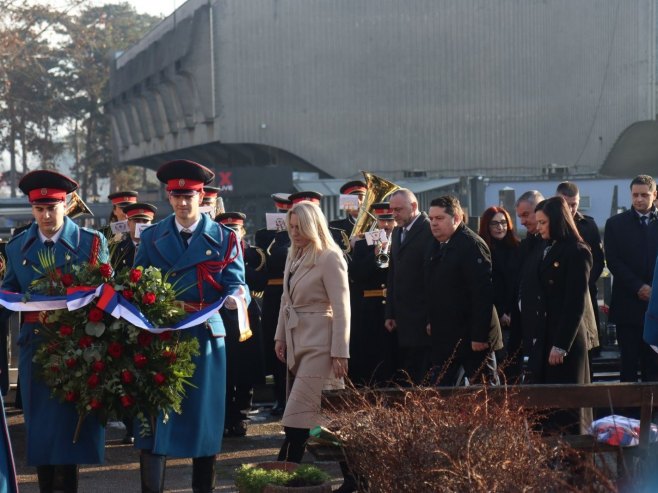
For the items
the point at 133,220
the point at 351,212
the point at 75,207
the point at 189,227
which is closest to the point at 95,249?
the point at 189,227

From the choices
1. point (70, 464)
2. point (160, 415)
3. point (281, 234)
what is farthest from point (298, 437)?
point (281, 234)

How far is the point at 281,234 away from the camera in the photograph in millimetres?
11844

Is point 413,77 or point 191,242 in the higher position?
point 413,77

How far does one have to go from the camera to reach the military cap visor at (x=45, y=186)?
7736 millimetres

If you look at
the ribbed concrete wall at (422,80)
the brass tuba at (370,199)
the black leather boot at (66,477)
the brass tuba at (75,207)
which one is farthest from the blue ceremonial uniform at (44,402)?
the ribbed concrete wall at (422,80)

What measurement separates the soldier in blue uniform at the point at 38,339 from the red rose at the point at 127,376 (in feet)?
1.78

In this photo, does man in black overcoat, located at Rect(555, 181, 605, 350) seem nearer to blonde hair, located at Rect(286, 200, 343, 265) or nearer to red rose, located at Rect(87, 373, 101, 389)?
blonde hair, located at Rect(286, 200, 343, 265)

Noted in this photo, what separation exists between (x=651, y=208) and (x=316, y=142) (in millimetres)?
35896

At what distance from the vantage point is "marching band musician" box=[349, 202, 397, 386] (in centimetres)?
1144

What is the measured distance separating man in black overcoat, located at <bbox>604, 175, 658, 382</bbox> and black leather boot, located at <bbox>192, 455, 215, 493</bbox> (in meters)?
4.36

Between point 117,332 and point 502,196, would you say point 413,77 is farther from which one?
point 117,332

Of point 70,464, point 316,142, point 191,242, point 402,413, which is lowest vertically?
point 70,464

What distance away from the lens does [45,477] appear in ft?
25.5

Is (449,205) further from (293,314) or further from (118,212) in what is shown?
(118,212)
